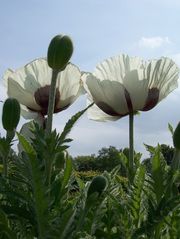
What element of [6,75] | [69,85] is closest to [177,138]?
[69,85]

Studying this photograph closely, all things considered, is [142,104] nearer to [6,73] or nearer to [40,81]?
[40,81]

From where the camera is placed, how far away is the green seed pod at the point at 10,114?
1.18 metres

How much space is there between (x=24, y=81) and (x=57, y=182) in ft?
1.23

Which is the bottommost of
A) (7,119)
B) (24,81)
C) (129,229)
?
(129,229)

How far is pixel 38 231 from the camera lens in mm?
914

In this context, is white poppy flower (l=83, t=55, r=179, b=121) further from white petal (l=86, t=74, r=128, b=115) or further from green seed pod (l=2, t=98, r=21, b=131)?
green seed pod (l=2, t=98, r=21, b=131)

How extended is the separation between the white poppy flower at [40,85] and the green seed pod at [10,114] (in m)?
0.12

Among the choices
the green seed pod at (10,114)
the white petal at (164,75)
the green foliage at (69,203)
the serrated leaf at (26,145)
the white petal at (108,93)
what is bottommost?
the green foliage at (69,203)

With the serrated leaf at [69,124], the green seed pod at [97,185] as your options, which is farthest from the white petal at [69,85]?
the green seed pod at [97,185]

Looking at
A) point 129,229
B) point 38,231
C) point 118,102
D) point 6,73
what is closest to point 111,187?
point 129,229

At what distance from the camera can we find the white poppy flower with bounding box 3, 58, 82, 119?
4.28 ft

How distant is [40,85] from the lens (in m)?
1.32

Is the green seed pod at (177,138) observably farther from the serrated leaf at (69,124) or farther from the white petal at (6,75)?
the white petal at (6,75)

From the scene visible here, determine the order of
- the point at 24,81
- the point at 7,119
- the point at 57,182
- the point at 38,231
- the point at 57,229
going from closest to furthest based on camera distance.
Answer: the point at 57,229
the point at 38,231
the point at 57,182
the point at 7,119
the point at 24,81
